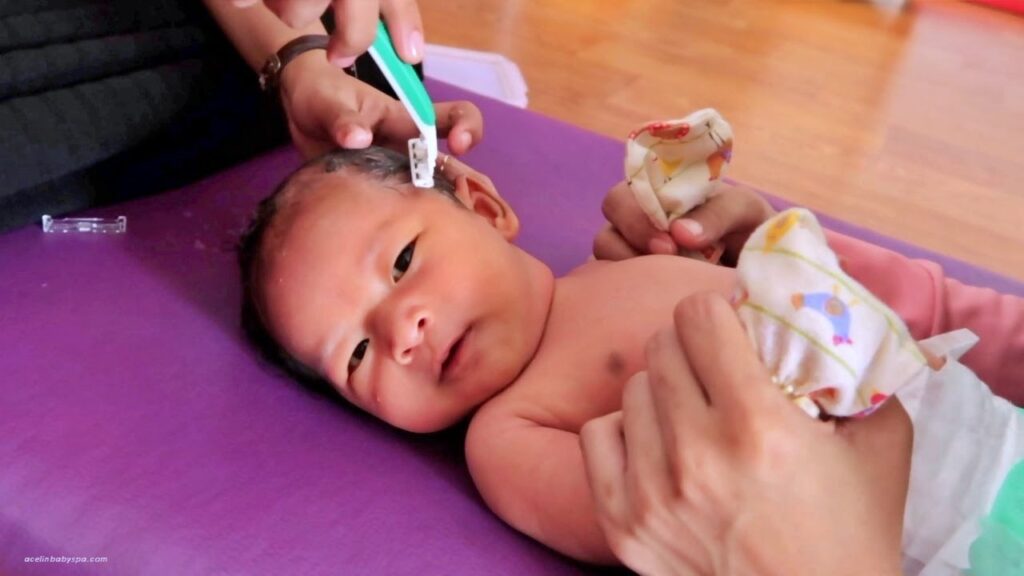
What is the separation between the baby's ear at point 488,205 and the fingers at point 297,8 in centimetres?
40

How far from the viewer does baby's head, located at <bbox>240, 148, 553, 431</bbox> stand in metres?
0.85

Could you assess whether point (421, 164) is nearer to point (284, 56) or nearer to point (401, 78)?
point (401, 78)

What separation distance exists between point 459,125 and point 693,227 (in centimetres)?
27

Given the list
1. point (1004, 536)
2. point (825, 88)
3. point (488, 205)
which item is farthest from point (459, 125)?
point (825, 88)

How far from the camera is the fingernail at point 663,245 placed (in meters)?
1.03

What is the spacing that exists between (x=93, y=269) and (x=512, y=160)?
0.58 metres

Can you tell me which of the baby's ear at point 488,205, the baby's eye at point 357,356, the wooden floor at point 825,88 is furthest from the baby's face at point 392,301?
the wooden floor at point 825,88

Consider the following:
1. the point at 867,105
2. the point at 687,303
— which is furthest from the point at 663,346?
the point at 867,105

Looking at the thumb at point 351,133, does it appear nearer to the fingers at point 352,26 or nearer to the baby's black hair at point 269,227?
the baby's black hair at point 269,227

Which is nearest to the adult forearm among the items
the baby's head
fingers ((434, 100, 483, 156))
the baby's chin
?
fingers ((434, 100, 483, 156))

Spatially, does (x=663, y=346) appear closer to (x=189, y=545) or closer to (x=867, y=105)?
(x=189, y=545)

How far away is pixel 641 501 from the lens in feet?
2.01

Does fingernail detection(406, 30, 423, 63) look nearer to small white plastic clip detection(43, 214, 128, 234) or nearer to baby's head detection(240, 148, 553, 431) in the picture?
baby's head detection(240, 148, 553, 431)

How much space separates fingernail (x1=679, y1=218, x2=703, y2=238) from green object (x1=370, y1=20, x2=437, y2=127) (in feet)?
0.93
